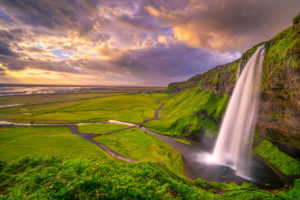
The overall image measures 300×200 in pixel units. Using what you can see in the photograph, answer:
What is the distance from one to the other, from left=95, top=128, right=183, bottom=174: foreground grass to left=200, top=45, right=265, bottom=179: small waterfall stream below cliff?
440 inches

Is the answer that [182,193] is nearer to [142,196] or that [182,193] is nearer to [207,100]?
[142,196]

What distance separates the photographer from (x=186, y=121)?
66.4 meters

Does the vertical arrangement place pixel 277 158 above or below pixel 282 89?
below

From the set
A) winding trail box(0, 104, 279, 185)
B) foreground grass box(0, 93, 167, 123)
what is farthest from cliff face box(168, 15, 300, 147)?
foreground grass box(0, 93, 167, 123)

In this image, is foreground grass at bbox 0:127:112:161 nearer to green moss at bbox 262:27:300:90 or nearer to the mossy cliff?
the mossy cliff

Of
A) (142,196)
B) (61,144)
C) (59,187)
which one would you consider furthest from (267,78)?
(61,144)

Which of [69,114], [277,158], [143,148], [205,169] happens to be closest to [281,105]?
[277,158]

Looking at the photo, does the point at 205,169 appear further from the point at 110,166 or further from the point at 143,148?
the point at 110,166

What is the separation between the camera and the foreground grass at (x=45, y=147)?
38.0 m

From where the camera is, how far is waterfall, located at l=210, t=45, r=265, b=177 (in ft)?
131

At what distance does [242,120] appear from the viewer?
1668 inches

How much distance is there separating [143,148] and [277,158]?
1573 inches

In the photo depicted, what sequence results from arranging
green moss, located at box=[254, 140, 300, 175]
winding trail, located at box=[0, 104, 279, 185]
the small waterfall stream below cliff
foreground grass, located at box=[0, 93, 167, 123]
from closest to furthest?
winding trail, located at box=[0, 104, 279, 185] → green moss, located at box=[254, 140, 300, 175] → the small waterfall stream below cliff → foreground grass, located at box=[0, 93, 167, 123]

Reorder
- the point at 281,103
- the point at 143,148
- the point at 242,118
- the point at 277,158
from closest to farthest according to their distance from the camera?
the point at 277,158
the point at 281,103
the point at 242,118
the point at 143,148
